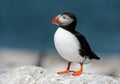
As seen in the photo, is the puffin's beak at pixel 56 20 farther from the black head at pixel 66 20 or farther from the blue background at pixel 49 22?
the blue background at pixel 49 22

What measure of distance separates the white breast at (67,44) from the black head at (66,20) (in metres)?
0.11

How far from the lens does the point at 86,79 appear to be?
10.6 meters

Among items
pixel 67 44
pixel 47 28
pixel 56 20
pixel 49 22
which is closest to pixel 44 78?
pixel 67 44

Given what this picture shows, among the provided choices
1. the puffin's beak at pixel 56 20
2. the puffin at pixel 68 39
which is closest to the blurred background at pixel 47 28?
the puffin at pixel 68 39

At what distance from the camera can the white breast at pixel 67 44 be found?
10516mm

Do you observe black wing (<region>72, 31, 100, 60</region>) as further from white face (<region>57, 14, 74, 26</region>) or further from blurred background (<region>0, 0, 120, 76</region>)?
blurred background (<region>0, 0, 120, 76</region>)

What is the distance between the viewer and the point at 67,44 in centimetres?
1054

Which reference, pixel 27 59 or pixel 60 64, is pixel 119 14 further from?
pixel 60 64

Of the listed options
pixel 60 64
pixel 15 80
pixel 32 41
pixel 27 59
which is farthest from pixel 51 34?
pixel 15 80

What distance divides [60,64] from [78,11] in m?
22.3

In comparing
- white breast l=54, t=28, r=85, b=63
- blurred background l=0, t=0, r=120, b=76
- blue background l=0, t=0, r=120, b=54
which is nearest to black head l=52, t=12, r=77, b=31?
white breast l=54, t=28, r=85, b=63

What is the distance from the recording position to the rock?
10.6 m

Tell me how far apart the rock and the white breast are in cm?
40

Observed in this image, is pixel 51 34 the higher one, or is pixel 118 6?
pixel 118 6
